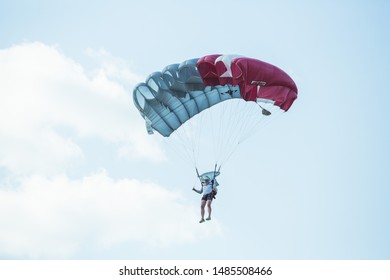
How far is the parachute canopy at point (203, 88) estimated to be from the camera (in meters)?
26.3

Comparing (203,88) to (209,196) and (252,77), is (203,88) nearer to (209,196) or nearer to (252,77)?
(252,77)

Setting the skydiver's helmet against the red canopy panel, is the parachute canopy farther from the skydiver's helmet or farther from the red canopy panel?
the skydiver's helmet

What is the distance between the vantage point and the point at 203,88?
28016 mm

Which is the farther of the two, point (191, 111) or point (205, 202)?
point (191, 111)

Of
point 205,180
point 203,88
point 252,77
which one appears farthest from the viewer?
point 203,88

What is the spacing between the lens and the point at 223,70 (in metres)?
26.4

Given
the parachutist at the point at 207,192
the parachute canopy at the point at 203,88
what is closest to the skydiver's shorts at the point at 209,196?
the parachutist at the point at 207,192

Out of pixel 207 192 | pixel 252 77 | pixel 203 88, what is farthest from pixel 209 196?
pixel 252 77

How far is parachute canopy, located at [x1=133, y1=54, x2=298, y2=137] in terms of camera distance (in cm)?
2634

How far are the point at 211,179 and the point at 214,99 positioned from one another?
3527 millimetres

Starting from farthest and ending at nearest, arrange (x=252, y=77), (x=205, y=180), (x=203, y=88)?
(x=203, y=88) < (x=205, y=180) < (x=252, y=77)

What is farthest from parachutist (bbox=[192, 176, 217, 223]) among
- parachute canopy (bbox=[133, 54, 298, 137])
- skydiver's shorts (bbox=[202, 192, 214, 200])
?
parachute canopy (bbox=[133, 54, 298, 137])
